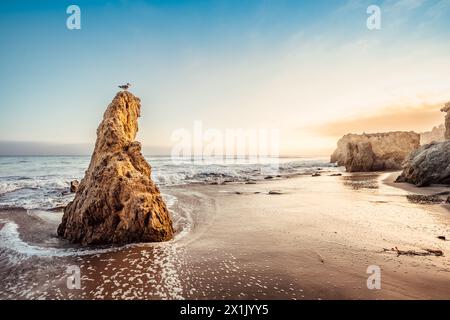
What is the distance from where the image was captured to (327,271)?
4562 millimetres

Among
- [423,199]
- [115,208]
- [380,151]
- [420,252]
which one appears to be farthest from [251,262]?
[380,151]

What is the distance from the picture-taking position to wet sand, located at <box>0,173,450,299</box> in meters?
3.96

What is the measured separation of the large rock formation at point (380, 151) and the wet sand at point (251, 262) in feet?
88.9

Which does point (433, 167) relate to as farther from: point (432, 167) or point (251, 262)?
point (251, 262)

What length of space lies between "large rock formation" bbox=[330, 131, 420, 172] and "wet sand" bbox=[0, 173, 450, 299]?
88.9ft

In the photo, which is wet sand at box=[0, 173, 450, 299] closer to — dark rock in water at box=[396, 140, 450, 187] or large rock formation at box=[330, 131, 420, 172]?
dark rock in water at box=[396, 140, 450, 187]

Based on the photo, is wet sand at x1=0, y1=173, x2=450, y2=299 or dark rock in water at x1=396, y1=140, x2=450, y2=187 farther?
dark rock in water at x1=396, y1=140, x2=450, y2=187

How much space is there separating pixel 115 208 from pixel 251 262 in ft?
12.8

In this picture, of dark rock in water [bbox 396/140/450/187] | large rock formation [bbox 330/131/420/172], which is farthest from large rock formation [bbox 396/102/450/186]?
large rock formation [bbox 330/131/420/172]

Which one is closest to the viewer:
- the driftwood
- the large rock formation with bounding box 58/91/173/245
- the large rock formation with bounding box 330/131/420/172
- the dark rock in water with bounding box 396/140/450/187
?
the driftwood

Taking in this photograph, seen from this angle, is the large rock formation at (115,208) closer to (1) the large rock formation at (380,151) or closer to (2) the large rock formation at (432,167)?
(2) the large rock formation at (432,167)

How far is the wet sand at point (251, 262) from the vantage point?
13.0ft

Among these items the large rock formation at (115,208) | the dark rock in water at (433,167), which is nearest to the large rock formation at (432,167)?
the dark rock in water at (433,167)

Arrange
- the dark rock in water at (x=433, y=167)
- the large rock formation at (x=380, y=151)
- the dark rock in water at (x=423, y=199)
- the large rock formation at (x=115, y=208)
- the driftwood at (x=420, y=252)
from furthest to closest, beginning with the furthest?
1. the large rock formation at (x=380, y=151)
2. the dark rock in water at (x=433, y=167)
3. the dark rock in water at (x=423, y=199)
4. the large rock formation at (x=115, y=208)
5. the driftwood at (x=420, y=252)
